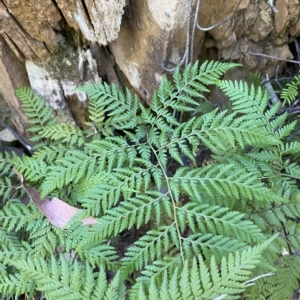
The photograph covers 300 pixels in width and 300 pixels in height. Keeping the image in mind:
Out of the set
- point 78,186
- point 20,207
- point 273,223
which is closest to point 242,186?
point 273,223

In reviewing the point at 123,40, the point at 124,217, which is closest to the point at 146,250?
the point at 124,217

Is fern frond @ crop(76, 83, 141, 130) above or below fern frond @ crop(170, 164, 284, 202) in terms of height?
above

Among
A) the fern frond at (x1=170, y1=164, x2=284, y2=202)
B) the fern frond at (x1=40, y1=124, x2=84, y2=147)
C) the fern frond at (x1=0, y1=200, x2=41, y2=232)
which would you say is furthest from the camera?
the fern frond at (x1=40, y1=124, x2=84, y2=147)

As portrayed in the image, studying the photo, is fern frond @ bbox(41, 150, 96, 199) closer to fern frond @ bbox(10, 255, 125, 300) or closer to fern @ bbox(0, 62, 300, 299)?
fern @ bbox(0, 62, 300, 299)

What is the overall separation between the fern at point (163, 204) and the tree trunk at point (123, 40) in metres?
0.16

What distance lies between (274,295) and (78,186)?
45.3 inches

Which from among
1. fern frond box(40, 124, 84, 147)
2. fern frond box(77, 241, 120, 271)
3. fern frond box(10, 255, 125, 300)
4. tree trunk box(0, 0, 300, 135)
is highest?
tree trunk box(0, 0, 300, 135)

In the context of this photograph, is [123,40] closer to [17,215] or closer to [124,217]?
[124,217]

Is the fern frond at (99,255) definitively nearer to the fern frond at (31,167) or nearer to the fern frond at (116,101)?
the fern frond at (31,167)

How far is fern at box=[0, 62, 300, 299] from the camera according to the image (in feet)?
5.08

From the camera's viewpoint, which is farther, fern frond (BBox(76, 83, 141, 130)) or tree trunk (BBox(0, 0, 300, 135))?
fern frond (BBox(76, 83, 141, 130))

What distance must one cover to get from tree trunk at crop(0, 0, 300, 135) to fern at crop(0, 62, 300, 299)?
16cm

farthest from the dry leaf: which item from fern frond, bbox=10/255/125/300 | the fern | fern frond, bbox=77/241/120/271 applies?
fern frond, bbox=10/255/125/300

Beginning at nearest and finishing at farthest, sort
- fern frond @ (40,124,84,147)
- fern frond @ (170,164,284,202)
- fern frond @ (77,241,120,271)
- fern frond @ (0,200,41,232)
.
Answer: fern frond @ (170,164,284,202) < fern frond @ (77,241,120,271) < fern frond @ (0,200,41,232) < fern frond @ (40,124,84,147)
